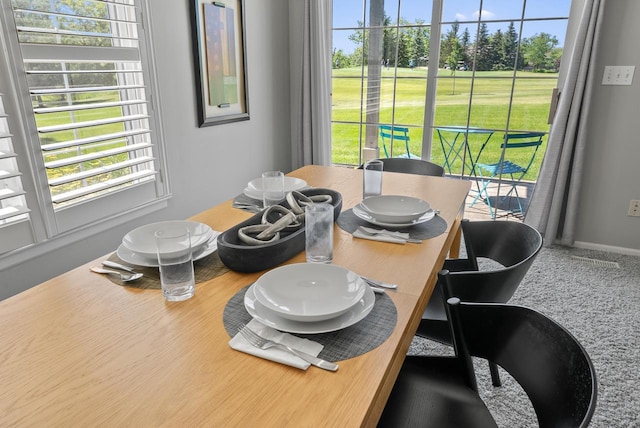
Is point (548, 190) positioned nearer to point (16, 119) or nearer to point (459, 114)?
point (459, 114)

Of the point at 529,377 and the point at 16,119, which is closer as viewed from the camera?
the point at 529,377

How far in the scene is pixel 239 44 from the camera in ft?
9.98

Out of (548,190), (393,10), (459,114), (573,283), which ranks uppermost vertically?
(393,10)

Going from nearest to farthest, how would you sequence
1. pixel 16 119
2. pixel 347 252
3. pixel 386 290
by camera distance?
pixel 386 290
pixel 347 252
pixel 16 119

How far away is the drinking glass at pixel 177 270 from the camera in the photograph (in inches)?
38.1

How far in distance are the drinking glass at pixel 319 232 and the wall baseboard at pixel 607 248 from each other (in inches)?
106

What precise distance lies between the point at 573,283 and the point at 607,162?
0.96 m

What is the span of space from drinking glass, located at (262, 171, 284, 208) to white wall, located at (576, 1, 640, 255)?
241 centimetres

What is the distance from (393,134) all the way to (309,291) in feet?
9.51

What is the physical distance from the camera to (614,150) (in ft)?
9.30

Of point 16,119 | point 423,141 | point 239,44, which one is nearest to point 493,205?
point 423,141

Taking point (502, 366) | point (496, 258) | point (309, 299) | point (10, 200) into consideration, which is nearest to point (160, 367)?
point (309, 299)

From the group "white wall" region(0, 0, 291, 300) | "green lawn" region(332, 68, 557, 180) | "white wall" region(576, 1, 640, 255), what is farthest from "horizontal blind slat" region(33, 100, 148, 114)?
"white wall" region(576, 1, 640, 255)

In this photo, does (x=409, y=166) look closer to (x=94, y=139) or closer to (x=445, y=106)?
(x=445, y=106)
